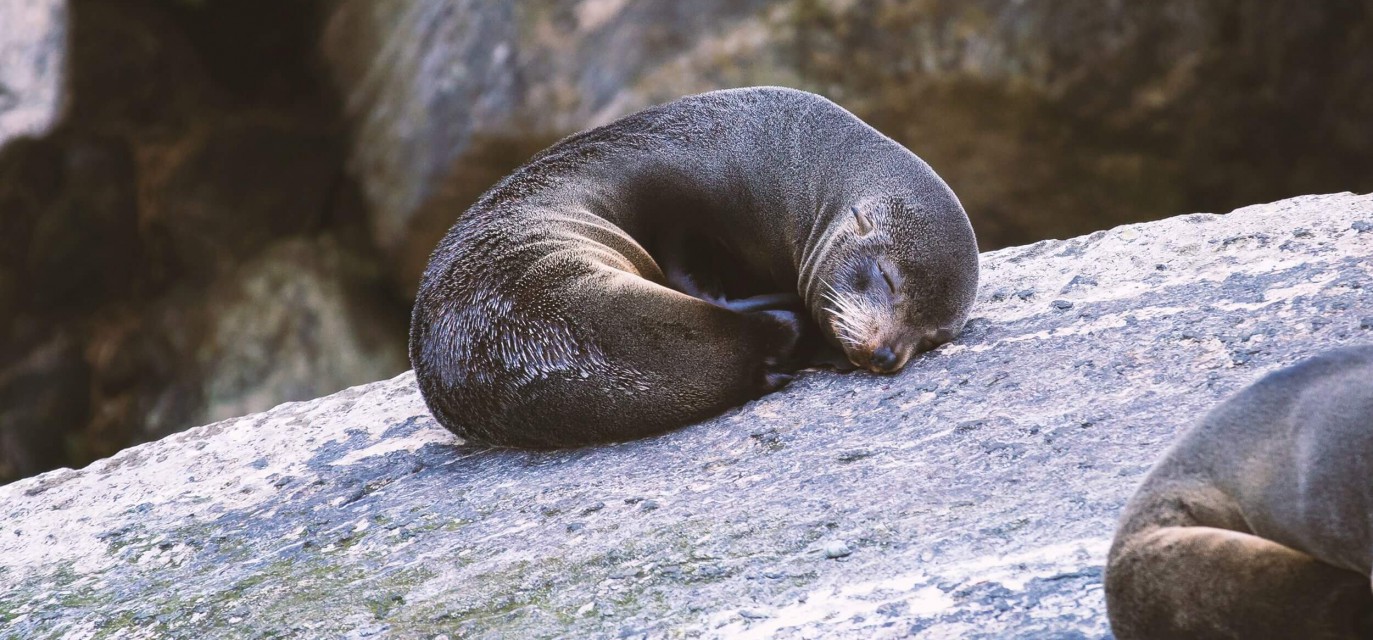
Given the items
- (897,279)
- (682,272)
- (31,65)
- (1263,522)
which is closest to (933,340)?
(897,279)

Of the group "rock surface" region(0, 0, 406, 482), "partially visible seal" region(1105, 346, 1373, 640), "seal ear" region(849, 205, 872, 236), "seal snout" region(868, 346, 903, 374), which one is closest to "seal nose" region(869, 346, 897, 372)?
"seal snout" region(868, 346, 903, 374)

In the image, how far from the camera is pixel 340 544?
126 inches

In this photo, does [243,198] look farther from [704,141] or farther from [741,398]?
[741,398]

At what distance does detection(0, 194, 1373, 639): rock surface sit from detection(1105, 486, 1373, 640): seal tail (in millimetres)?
329

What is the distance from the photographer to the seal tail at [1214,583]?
1.60m

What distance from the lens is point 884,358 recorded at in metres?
3.50

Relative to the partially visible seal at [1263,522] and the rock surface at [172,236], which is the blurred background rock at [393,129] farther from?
the partially visible seal at [1263,522]

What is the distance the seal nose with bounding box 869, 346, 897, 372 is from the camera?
3502 mm

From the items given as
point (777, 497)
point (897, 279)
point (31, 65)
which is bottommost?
point (777, 497)

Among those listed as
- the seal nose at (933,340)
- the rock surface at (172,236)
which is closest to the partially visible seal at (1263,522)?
the seal nose at (933,340)

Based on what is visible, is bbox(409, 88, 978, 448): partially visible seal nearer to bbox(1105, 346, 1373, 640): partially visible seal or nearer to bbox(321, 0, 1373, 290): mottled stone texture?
bbox(1105, 346, 1373, 640): partially visible seal

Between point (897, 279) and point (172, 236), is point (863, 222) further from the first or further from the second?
point (172, 236)

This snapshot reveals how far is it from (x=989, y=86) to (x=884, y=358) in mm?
3205

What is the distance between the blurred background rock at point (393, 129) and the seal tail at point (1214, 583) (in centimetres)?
477
